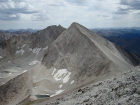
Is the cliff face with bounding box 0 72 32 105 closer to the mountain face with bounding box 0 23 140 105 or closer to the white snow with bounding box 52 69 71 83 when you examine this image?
the mountain face with bounding box 0 23 140 105

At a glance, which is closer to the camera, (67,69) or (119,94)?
(119,94)

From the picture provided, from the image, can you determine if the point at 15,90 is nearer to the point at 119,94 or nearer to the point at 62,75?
the point at 62,75

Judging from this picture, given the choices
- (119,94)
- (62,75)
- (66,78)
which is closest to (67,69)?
(62,75)

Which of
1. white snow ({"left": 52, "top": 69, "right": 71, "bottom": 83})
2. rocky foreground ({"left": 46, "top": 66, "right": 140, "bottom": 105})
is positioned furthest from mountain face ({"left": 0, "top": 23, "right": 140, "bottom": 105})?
rocky foreground ({"left": 46, "top": 66, "right": 140, "bottom": 105})

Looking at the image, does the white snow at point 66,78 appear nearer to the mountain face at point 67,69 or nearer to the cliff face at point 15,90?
the mountain face at point 67,69

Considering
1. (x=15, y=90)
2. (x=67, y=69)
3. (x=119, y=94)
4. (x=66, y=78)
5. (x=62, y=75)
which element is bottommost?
(x=15, y=90)

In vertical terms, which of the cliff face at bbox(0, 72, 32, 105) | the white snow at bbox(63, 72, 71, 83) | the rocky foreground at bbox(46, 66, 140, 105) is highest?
the rocky foreground at bbox(46, 66, 140, 105)

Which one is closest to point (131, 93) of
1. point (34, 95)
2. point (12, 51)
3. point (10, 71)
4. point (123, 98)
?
point (123, 98)

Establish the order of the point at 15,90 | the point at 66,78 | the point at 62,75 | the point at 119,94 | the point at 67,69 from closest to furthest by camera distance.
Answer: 1. the point at 119,94
2. the point at 66,78
3. the point at 62,75
4. the point at 15,90
5. the point at 67,69

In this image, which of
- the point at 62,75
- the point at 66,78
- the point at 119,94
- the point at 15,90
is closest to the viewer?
the point at 119,94
